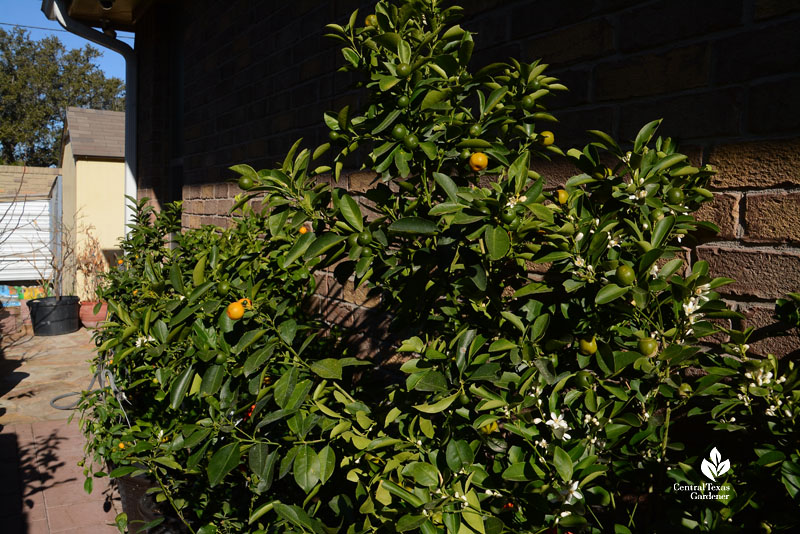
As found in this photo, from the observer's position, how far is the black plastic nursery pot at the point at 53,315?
830cm

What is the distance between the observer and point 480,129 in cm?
124

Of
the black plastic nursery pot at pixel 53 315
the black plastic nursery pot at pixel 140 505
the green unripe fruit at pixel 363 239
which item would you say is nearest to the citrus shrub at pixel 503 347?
the green unripe fruit at pixel 363 239

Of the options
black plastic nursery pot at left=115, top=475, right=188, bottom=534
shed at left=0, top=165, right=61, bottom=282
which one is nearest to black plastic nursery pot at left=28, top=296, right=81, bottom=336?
shed at left=0, top=165, right=61, bottom=282

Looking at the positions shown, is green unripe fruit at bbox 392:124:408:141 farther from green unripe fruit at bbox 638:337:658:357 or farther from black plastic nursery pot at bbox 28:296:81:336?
black plastic nursery pot at bbox 28:296:81:336

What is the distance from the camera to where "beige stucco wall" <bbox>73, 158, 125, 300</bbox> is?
10.6 m

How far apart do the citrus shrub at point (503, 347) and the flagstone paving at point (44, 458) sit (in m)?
2.50

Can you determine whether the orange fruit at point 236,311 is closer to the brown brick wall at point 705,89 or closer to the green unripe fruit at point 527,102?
the green unripe fruit at point 527,102

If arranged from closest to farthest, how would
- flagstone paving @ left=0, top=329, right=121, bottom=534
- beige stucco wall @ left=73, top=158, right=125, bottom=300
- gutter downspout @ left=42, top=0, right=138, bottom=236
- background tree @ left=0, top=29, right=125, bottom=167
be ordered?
flagstone paving @ left=0, top=329, right=121, bottom=534, gutter downspout @ left=42, top=0, right=138, bottom=236, beige stucco wall @ left=73, top=158, right=125, bottom=300, background tree @ left=0, top=29, right=125, bottom=167

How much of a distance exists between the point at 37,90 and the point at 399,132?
4020cm

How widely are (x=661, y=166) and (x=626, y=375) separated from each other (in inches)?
17.2

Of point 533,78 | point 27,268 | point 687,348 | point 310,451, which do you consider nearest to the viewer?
point 687,348

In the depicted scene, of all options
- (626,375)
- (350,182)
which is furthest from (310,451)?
(350,182)

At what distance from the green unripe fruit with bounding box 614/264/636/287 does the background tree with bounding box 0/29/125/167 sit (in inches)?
1484

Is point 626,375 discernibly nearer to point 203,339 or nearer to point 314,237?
point 314,237
